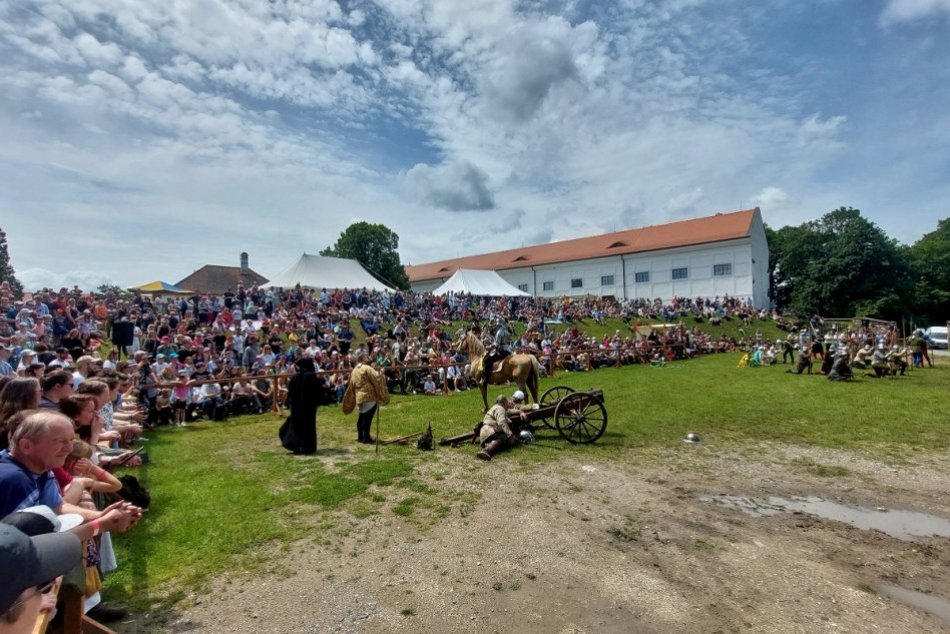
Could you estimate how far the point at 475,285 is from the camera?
114ft

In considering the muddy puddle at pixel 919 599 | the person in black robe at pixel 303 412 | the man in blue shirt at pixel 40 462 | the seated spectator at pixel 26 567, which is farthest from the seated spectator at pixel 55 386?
the muddy puddle at pixel 919 599

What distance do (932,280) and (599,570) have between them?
221 feet

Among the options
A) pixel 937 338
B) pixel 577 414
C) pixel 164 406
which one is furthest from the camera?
pixel 937 338

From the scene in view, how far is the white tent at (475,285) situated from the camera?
34.1m

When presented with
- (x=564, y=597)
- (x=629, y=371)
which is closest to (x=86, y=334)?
(x=564, y=597)

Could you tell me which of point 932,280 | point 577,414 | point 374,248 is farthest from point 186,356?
point 932,280

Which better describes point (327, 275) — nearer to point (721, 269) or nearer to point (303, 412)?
point (303, 412)

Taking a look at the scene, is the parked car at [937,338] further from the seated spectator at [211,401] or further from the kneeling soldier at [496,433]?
the seated spectator at [211,401]

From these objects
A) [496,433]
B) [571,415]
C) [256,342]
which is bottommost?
[496,433]

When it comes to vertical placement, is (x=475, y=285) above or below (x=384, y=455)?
above

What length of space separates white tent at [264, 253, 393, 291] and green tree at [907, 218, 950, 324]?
5112 cm

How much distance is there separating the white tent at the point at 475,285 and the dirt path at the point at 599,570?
27068 millimetres

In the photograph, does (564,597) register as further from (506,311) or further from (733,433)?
(506,311)

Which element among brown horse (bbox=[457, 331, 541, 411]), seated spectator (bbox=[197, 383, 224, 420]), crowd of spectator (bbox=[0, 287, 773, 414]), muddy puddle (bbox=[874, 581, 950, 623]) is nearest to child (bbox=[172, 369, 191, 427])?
crowd of spectator (bbox=[0, 287, 773, 414])
